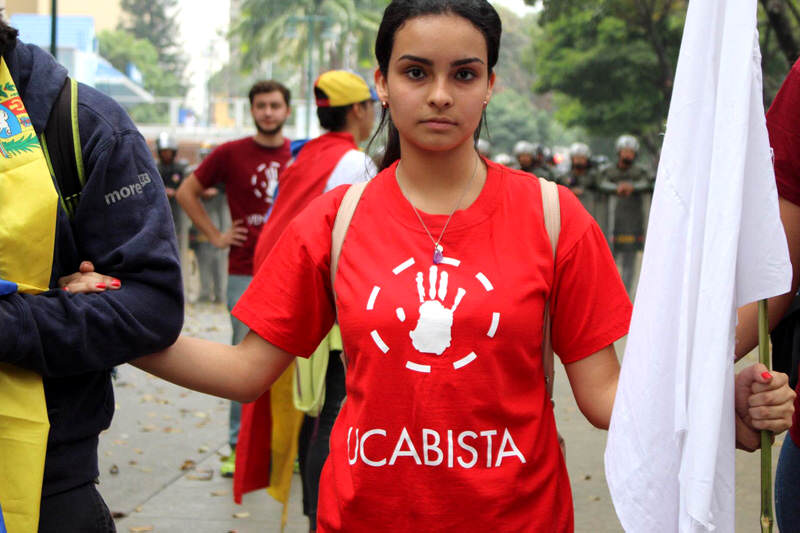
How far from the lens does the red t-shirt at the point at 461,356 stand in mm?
2357

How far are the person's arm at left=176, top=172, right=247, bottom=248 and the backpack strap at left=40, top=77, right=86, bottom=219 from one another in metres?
4.72

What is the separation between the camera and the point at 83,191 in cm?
233

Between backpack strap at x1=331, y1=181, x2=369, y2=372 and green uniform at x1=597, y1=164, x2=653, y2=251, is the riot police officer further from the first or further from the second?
backpack strap at x1=331, y1=181, x2=369, y2=372

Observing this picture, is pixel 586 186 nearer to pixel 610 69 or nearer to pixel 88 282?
pixel 610 69

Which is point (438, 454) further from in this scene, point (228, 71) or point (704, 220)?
point (228, 71)

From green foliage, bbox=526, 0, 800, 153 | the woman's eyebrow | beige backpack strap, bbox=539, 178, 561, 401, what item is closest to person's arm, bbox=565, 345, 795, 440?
beige backpack strap, bbox=539, 178, 561, 401

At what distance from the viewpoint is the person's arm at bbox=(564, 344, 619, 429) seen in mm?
2453

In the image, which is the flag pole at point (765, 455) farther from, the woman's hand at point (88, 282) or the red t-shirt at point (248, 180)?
the red t-shirt at point (248, 180)

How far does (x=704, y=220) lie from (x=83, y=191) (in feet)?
4.05

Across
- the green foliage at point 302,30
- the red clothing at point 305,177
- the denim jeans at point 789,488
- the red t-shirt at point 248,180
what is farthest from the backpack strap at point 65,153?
the green foliage at point 302,30

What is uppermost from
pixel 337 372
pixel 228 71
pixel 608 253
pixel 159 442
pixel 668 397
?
pixel 608 253

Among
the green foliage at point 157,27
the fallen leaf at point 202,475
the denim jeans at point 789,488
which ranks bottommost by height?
the green foliage at point 157,27

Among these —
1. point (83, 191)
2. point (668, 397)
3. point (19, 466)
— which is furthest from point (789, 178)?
point (19, 466)

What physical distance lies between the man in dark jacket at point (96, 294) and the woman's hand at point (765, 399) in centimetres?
117
